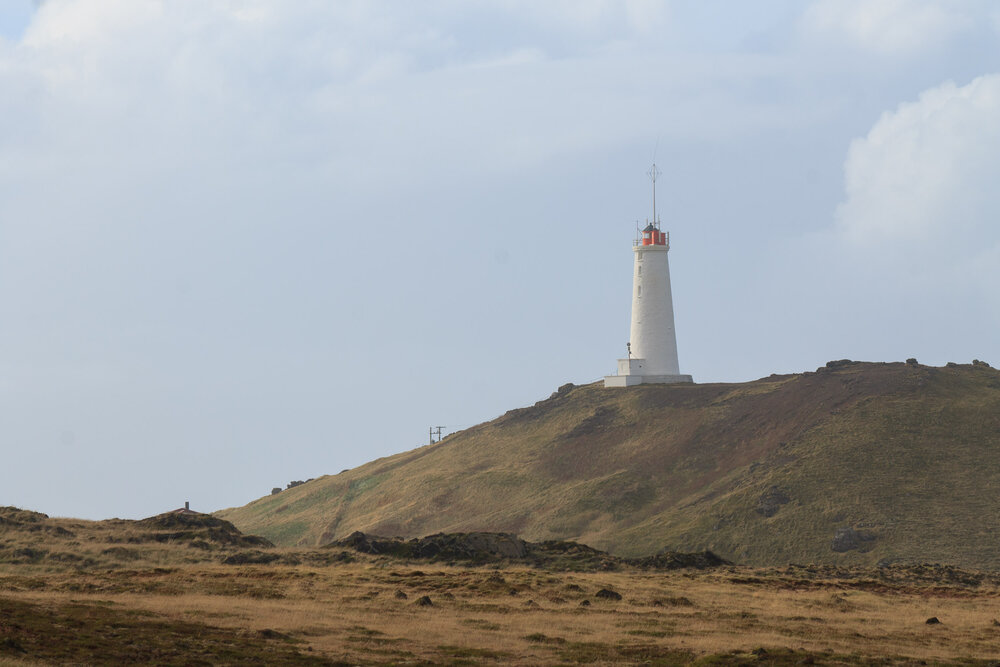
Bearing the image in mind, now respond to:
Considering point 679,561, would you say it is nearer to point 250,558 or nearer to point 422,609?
point 250,558

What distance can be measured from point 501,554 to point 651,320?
46.9 meters

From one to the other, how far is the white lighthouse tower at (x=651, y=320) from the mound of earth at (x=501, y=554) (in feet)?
140

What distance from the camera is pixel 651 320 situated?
10331 cm

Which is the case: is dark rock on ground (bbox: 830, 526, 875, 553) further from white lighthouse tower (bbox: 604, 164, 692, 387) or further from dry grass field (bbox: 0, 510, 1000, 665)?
white lighthouse tower (bbox: 604, 164, 692, 387)

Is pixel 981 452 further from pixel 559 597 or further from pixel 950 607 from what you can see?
pixel 559 597

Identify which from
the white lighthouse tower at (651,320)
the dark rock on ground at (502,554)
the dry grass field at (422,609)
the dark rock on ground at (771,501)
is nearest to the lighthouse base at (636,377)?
the white lighthouse tower at (651,320)

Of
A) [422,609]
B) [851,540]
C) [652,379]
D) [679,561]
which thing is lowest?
[422,609]

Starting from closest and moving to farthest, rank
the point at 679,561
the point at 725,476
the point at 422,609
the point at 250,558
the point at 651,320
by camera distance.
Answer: the point at 422,609
the point at 250,558
the point at 679,561
the point at 725,476
the point at 651,320

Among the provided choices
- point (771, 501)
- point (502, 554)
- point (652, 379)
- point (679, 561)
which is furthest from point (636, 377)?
point (502, 554)

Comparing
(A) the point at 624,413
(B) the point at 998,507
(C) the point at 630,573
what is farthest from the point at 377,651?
(A) the point at 624,413

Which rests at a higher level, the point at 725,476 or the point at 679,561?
the point at 725,476

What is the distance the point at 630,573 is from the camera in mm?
57531

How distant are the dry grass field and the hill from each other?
36.5 ft

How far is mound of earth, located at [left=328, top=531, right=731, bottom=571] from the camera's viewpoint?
5922cm
